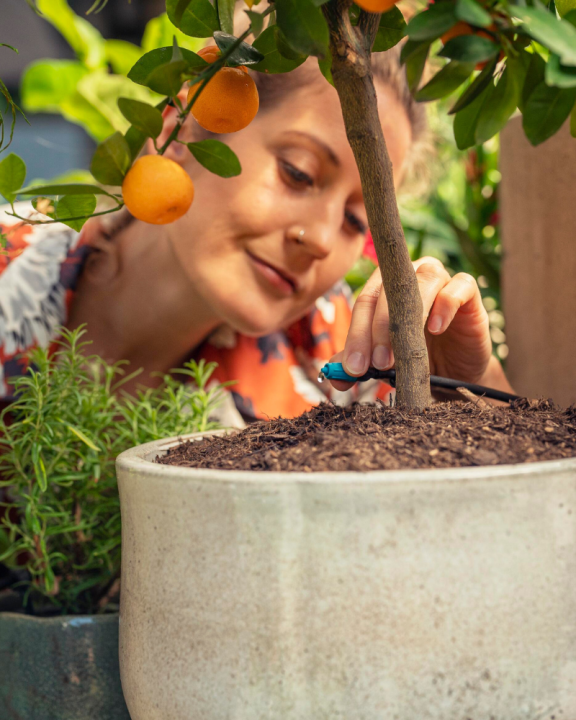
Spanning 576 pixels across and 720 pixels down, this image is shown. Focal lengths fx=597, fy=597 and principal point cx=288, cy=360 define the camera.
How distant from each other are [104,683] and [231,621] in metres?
0.24

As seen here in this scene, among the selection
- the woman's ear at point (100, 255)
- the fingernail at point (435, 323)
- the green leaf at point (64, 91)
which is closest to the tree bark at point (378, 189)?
the fingernail at point (435, 323)

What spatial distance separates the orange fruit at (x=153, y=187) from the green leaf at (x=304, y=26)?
0.09m

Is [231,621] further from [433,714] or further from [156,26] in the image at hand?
[156,26]

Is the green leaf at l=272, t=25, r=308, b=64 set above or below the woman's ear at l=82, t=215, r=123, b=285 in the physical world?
above

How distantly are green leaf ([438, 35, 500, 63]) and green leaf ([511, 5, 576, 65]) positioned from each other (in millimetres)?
22

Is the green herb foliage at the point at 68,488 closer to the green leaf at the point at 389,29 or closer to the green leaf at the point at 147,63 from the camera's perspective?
the green leaf at the point at 147,63

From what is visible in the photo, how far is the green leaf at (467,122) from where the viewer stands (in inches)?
14.3

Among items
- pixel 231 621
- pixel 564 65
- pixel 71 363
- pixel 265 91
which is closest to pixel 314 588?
pixel 231 621

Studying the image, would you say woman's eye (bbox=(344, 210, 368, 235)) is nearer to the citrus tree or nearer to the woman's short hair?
the woman's short hair

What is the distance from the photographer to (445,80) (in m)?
0.31

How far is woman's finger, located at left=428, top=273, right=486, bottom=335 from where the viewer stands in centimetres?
52

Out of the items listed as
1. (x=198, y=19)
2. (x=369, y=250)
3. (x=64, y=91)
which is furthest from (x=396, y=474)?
(x=64, y=91)

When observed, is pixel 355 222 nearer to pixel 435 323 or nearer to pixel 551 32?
pixel 435 323

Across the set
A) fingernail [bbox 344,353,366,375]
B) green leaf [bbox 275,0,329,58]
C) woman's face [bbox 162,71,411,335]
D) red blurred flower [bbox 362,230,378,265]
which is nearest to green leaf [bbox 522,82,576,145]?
green leaf [bbox 275,0,329,58]
